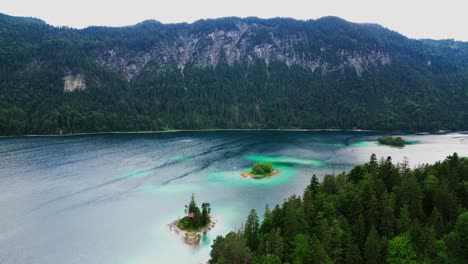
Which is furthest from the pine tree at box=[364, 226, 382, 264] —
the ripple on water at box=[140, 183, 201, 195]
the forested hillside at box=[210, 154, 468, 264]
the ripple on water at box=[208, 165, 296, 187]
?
the ripple on water at box=[140, 183, 201, 195]

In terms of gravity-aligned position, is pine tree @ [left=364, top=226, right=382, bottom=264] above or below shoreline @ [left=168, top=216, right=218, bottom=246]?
above

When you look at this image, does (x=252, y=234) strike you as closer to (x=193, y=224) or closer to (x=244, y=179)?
(x=193, y=224)

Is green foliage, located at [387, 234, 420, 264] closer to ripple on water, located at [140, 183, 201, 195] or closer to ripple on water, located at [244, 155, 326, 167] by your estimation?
ripple on water, located at [140, 183, 201, 195]

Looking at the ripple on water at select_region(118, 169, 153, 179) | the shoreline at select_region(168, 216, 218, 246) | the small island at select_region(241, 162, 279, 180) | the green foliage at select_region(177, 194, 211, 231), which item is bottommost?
the shoreline at select_region(168, 216, 218, 246)

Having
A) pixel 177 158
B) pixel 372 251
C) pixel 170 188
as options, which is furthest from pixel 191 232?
pixel 177 158

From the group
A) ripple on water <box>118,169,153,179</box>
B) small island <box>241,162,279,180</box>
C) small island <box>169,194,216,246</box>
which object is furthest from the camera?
ripple on water <box>118,169,153,179</box>

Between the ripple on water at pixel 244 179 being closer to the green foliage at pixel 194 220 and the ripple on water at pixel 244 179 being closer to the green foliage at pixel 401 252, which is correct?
the green foliage at pixel 194 220
